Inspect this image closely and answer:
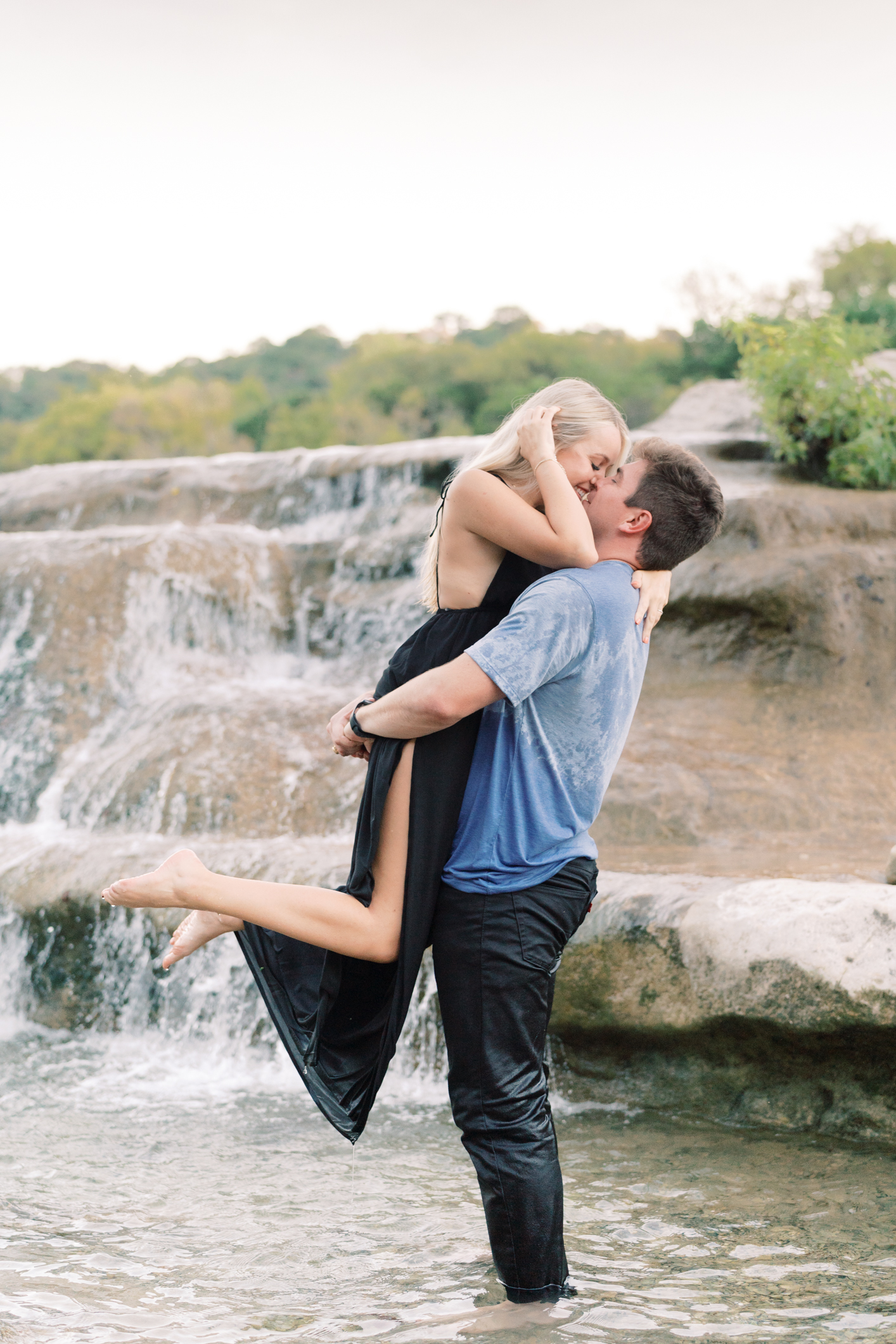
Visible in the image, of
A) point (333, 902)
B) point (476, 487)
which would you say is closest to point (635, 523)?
point (476, 487)

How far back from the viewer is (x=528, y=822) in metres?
2.65

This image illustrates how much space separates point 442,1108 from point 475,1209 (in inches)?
45.7

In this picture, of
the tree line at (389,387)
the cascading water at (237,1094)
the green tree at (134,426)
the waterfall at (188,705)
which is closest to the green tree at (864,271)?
the tree line at (389,387)

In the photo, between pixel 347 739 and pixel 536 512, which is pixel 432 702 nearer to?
pixel 347 739

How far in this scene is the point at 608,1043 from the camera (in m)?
4.53

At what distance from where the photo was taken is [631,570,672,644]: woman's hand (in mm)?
2746

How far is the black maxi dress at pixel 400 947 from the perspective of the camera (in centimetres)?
264

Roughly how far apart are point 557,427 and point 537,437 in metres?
0.09

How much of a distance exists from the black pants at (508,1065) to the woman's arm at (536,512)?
73 centimetres

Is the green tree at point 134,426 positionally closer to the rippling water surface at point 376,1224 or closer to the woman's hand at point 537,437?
the rippling water surface at point 376,1224

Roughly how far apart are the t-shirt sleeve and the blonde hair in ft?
1.10

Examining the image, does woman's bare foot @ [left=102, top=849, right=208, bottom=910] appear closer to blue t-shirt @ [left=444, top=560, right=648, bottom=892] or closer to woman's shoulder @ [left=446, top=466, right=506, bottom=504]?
blue t-shirt @ [left=444, top=560, right=648, bottom=892]

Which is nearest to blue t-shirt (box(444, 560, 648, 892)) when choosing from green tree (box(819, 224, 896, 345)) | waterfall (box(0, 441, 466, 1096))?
waterfall (box(0, 441, 466, 1096))

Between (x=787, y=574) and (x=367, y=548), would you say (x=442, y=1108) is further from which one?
(x=367, y=548)
